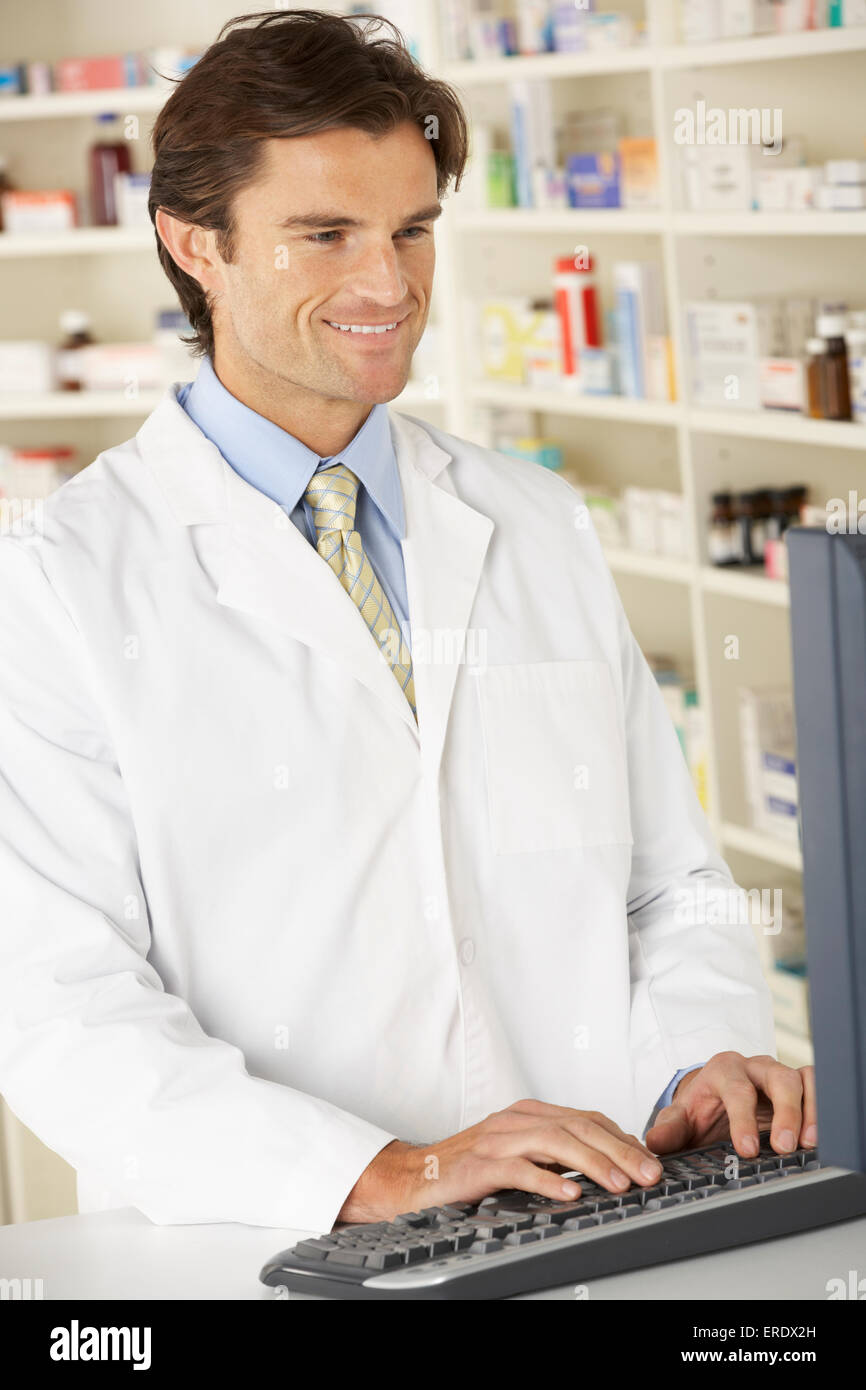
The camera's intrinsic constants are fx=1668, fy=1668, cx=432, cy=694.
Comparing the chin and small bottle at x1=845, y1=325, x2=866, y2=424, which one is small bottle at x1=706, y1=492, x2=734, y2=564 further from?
the chin

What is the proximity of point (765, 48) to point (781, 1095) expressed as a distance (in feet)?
6.52

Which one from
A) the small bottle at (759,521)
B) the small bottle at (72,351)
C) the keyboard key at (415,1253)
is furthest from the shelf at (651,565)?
the keyboard key at (415,1253)

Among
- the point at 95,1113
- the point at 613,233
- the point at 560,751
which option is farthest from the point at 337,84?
the point at 613,233

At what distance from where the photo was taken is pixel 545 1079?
Answer: 151 centimetres

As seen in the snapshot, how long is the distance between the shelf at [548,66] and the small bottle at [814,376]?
0.68 m

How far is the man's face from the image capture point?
1408 mm

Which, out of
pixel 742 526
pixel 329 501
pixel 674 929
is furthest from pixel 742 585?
pixel 329 501

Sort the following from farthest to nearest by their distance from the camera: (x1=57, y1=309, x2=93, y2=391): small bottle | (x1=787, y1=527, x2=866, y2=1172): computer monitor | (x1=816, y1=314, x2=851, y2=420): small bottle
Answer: (x1=57, y1=309, x2=93, y2=391): small bottle
(x1=816, y1=314, x2=851, y2=420): small bottle
(x1=787, y1=527, x2=866, y2=1172): computer monitor

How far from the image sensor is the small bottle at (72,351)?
4.09 m

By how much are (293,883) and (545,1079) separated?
322 mm

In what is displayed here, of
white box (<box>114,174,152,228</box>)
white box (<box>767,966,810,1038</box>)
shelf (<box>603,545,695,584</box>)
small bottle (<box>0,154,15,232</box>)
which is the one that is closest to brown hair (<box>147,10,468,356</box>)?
shelf (<box>603,545,695,584</box>)

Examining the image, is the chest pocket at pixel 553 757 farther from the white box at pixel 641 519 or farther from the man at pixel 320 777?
the white box at pixel 641 519
